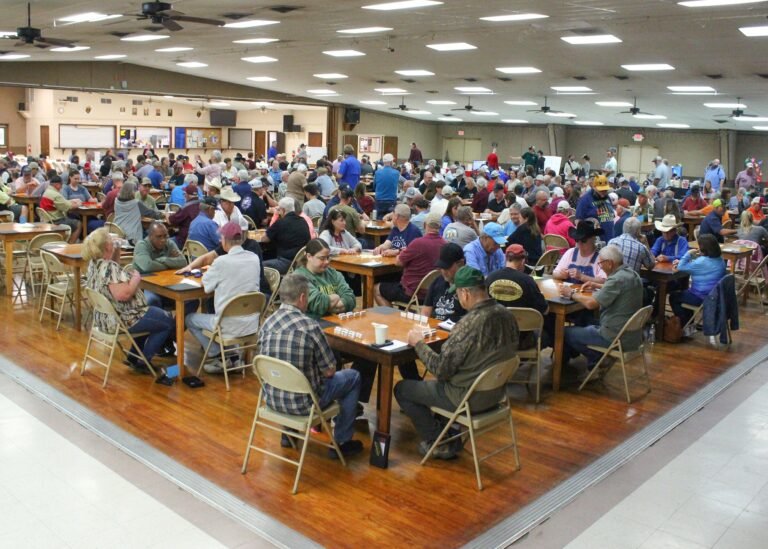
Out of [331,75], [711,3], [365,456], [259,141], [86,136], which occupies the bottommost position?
[365,456]

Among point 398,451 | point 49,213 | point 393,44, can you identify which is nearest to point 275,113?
point 393,44

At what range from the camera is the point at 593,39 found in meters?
11.0

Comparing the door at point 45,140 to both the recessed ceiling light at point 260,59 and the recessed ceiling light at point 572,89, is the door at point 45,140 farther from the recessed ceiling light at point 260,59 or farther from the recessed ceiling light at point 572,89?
the recessed ceiling light at point 572,89

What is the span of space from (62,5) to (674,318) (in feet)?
25.4

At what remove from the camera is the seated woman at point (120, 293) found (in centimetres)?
575

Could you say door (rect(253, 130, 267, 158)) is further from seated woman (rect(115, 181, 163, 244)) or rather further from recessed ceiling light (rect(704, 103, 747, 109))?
seated woman (rect(115, 181, 163, 244))

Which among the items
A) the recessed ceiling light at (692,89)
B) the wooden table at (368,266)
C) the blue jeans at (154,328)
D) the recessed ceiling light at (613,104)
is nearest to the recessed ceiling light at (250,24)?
the wooden table at (368,266)

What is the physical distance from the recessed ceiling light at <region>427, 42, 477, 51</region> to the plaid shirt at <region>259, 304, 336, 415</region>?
357 inches

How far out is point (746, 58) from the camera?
11.4 meters

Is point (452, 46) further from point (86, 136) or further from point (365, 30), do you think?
point (86, 136)

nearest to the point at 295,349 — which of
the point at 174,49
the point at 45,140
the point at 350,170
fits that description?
the point at 350,170

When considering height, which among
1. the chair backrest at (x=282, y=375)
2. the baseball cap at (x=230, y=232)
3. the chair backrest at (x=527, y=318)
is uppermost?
the baseball cap at (x=230, y=232)

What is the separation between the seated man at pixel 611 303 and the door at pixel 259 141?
73.7 feet

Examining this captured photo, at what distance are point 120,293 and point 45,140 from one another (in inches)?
741
